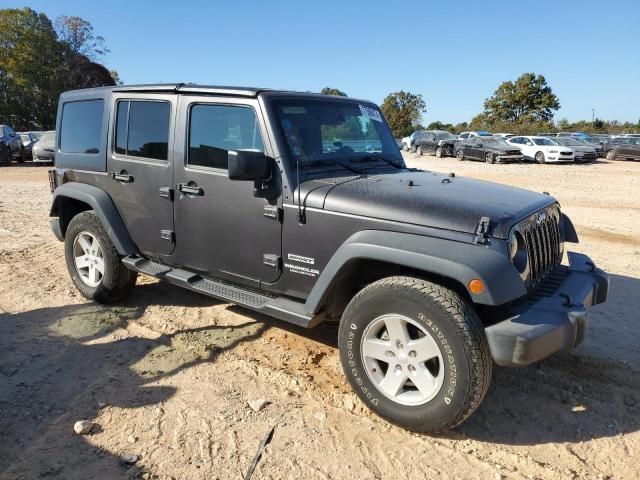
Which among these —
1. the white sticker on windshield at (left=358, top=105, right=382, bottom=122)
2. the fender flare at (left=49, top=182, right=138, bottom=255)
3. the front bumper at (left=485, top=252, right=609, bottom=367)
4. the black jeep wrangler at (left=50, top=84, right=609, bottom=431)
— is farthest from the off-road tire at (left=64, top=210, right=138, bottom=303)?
the front bumper at (left=485, top=252, right=609, bottom=367)

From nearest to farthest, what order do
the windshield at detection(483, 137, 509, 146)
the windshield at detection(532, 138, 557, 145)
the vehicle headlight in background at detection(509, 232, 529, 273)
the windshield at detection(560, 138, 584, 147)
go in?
the vehicle headlight in background at detection(509, 232, 529, 273) → the windshield at detection(532, 138, 557, 145) → the windshield at detection(483, 137, 509, 146) → the windshield at detection(560, 138, 584, 147)

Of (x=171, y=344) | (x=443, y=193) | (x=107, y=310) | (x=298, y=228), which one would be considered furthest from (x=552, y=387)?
(x=107, y=310)

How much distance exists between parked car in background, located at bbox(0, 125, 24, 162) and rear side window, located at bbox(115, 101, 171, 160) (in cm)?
1829

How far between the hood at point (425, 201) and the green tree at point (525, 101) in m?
53.0

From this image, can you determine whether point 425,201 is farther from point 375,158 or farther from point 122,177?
point 122,177

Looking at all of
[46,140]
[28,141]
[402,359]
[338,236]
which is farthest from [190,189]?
[28,141]

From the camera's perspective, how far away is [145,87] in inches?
171

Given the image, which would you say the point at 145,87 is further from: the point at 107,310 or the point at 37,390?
the point at 37,390

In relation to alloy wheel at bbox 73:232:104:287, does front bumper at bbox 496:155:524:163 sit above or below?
above

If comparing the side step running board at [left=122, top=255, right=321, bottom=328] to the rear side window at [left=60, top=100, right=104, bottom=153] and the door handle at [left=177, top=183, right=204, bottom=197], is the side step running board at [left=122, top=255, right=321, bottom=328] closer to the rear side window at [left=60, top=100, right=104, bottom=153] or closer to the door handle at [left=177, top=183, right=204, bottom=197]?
the door handle at [left=177, top=183, right=204, bottom=197]

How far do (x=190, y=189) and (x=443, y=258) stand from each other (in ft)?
6.98

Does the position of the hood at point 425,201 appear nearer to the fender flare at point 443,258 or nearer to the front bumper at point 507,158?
the fender flare at point 443,258

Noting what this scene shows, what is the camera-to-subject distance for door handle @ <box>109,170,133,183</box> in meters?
4.40

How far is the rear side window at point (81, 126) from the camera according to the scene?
477cm
